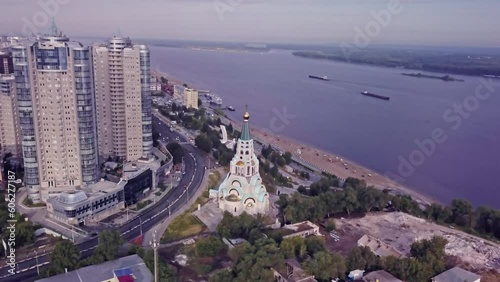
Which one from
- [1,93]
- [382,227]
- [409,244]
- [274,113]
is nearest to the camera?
[409,244]

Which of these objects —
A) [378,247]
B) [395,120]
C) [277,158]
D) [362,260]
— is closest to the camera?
[362,260]

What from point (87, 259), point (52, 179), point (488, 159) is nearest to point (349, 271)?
point (87, 259)

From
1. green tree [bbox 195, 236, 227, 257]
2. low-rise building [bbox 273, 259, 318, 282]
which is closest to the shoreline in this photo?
low-rise building [bbox 273, 259, 318, 282]

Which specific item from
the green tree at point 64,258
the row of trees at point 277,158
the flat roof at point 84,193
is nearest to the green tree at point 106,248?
the green tree at point 64,258

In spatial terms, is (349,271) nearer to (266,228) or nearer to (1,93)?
(266,228)

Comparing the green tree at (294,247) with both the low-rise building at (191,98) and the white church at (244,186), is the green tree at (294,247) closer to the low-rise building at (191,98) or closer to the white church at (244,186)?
the white church at (244,186)

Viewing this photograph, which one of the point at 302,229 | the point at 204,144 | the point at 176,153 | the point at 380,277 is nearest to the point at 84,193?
the point at 176,153

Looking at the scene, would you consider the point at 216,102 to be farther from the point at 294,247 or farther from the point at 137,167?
the point at 294,247
